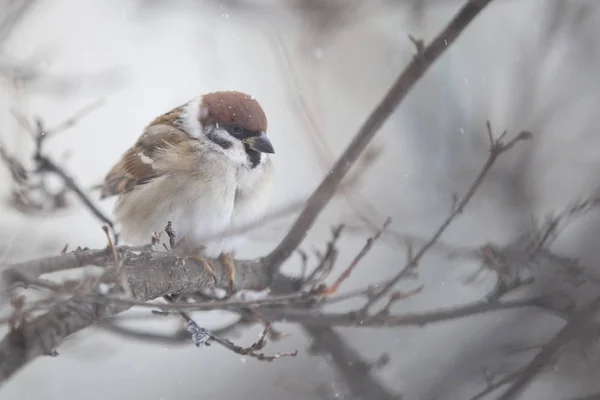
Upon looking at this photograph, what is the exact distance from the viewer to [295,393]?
2979 mm

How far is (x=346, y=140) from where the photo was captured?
5172 millimetres

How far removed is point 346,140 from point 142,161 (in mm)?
2474

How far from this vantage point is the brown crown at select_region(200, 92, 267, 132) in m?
2.86

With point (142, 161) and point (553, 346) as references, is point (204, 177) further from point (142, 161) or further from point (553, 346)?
point (553, 346)

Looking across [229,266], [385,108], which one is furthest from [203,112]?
[385,108]

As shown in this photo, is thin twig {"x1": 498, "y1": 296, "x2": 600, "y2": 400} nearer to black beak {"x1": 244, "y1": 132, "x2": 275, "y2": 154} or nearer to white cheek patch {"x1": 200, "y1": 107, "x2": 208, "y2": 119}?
black beak {"x1": 244, "y1": 132, "x2": 275, "y2": 154}

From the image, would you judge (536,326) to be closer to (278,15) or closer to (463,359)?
(463,359)

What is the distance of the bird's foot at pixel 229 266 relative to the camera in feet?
8.31

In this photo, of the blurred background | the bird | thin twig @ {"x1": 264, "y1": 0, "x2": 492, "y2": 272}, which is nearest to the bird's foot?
the bird

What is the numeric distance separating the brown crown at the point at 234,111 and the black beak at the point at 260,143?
0.12 feet

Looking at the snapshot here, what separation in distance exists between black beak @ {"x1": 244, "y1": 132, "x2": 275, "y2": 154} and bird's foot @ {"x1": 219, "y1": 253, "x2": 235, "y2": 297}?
471mm

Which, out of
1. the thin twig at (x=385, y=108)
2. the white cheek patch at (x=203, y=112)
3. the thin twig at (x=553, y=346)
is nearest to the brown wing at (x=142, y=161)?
the white cheek patch at (x=203, y=112)

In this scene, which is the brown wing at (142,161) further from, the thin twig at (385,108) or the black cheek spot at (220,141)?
the thin twig at (385,108)

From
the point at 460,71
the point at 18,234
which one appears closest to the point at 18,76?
the point at 18,234
